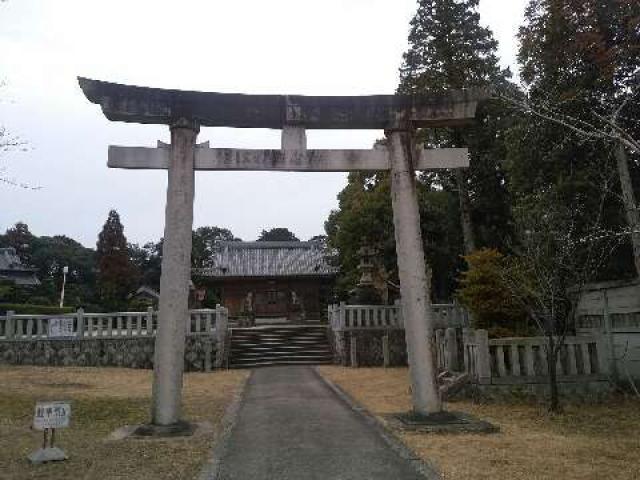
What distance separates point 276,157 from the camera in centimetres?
837

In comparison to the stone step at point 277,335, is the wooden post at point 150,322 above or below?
above

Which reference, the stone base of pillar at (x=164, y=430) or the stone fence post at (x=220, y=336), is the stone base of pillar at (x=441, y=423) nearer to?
the stone base of pillar at (x=164, y=430)

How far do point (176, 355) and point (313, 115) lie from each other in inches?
171

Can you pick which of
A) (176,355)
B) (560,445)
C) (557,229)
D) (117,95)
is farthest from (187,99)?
(557,229)

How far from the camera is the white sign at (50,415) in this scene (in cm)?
573

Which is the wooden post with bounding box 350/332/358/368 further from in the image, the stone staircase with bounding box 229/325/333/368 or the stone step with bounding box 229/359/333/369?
the stone staircase with bounding box 229/325/333/368

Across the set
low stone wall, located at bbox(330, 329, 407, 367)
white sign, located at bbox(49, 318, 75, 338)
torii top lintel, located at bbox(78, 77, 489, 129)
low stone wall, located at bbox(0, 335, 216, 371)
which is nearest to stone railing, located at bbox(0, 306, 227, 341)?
white sign, located at bbox(49, 318, 75, 338)

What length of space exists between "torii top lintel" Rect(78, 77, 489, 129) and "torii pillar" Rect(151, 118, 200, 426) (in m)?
0.35

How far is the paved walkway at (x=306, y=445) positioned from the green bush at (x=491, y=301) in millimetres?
4500

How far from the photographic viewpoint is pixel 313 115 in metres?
8.56

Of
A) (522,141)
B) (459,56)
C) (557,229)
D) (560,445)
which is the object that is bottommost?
(560,445)

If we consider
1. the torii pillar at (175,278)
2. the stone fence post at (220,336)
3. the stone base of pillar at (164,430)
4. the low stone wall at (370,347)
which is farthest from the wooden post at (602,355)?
the stone fence post at (220,336)

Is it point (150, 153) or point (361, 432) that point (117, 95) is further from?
point (361, 432)

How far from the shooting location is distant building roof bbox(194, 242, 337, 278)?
3341 cm
